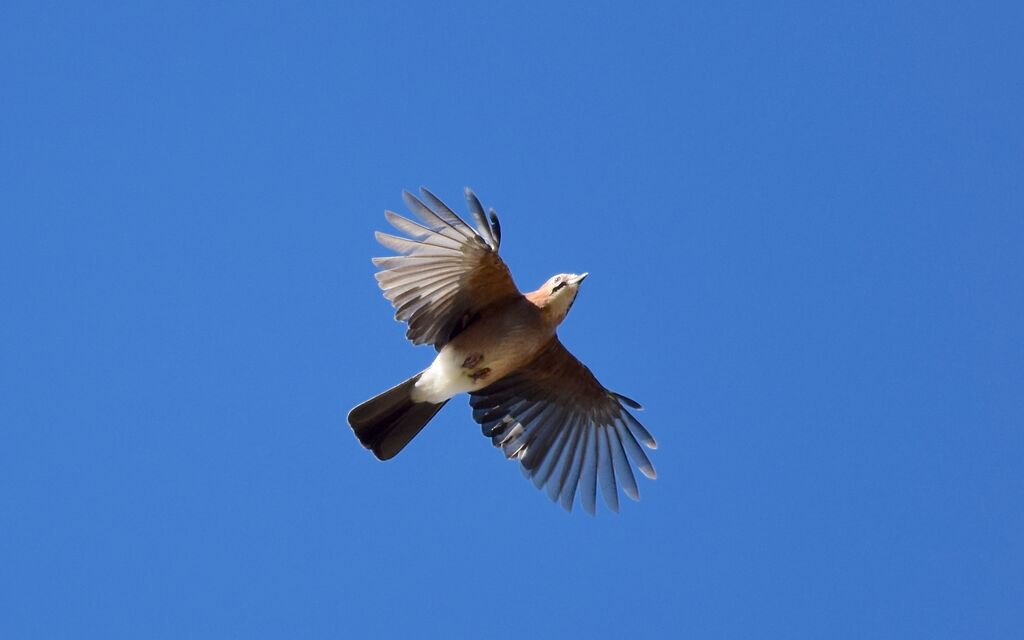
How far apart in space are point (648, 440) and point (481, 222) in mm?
2682

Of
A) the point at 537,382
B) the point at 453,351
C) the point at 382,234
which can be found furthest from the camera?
the point at 537,382

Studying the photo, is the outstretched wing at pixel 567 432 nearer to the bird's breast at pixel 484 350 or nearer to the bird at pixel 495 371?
the bird at pixel 495 371

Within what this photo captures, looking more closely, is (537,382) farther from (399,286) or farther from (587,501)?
(399,286)

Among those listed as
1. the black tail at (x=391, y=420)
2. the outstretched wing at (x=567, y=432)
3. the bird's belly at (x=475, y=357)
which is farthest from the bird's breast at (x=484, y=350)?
the outstretched wing at (x=567, y=432)

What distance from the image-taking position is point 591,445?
1144 centimetres

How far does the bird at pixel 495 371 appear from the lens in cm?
978

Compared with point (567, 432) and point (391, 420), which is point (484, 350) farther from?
point (567, 432)

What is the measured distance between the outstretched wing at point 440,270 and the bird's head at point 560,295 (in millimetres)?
260

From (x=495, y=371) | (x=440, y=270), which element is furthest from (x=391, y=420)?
(x=440, y=270)

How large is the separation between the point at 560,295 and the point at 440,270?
0.94 metres

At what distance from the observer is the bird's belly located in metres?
10.3

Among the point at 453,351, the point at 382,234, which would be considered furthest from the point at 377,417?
the point at 382,234

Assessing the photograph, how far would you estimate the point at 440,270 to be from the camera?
392 inches

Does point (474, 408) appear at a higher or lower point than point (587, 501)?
higher
